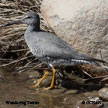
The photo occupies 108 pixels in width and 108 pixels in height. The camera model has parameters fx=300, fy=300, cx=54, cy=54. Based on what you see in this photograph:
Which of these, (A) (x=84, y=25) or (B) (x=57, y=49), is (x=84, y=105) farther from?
(A) (x=84, y=25)

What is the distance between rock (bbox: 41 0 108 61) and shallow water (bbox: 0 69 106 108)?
765 millimetres

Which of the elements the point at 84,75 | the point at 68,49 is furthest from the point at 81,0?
the point at 84,75

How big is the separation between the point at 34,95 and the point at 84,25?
4.73 ft

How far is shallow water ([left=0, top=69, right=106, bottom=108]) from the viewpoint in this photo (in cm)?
446

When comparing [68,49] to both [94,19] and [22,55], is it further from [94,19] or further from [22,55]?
[22,55]

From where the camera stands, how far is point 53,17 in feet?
17.5

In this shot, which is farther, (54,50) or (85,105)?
(54,50)

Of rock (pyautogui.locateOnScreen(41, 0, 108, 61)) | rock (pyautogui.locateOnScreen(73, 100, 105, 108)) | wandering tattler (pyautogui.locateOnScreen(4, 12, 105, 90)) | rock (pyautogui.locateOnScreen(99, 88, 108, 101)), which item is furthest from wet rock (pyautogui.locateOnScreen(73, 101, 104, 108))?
rock (pyautogui.locateOnScreen(41, 0, 108, 61))

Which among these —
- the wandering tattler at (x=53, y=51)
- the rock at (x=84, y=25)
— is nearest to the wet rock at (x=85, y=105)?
the wandering tattler at (x=53, y=51)

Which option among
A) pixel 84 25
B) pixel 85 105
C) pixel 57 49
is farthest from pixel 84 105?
pixel 84 25

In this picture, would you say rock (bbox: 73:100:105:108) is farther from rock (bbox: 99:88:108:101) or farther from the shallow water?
rock (bbox: 99:88:108:101)

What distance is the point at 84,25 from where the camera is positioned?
5.08 m

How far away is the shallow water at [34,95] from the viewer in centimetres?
446

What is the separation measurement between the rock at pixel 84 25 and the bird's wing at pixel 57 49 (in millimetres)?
266
